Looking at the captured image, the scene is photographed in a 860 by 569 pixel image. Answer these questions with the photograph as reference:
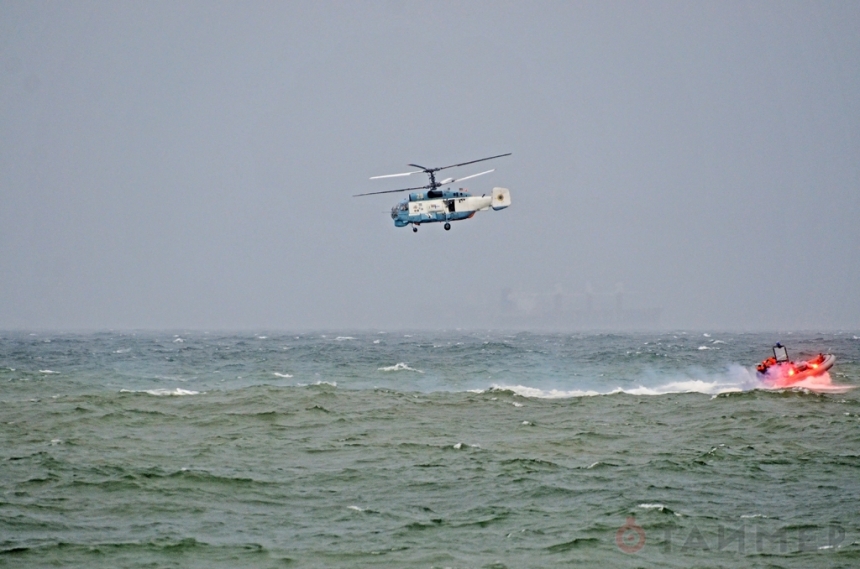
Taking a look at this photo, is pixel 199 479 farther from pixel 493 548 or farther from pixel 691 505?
pixel 691 505

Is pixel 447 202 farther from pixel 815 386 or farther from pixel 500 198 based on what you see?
pixel 815 386

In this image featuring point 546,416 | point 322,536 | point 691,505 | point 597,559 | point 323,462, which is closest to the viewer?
point 597,559

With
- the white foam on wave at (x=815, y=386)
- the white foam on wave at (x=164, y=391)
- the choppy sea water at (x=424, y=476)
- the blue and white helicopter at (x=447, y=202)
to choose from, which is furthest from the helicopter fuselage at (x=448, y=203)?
the white foam on wave at (x=815, y=386)

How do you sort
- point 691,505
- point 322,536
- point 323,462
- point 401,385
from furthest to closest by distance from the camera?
point 401,385, point 323,462, point 691,505, point 322,536

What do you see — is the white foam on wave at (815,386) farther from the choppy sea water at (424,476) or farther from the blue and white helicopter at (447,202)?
the blue and white helicopter at (447,202)

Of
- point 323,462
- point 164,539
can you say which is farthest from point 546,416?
point 164,539

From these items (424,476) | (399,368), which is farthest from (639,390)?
(424,476)

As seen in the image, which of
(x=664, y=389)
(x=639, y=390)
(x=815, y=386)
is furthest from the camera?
(x=664, y=389)
